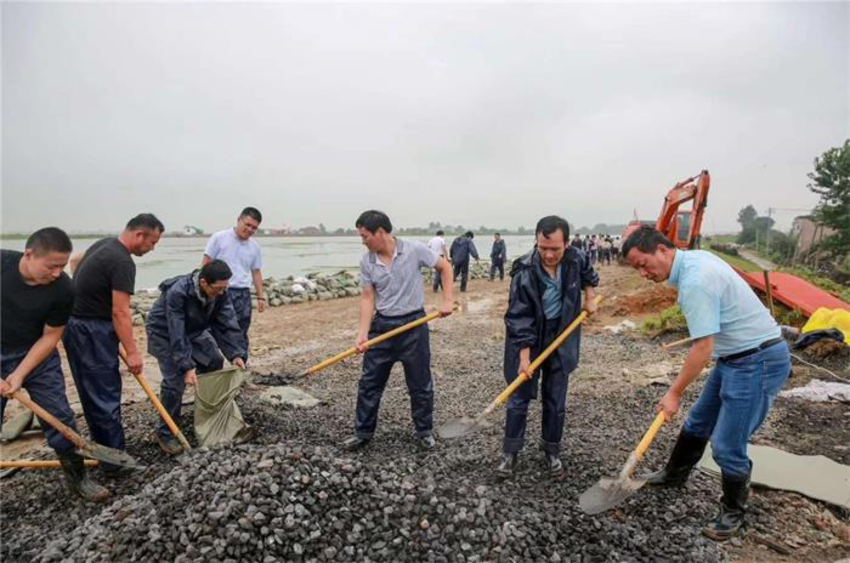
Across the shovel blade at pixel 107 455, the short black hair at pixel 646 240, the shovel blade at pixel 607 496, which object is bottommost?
the shovel blade at pixel 107 455

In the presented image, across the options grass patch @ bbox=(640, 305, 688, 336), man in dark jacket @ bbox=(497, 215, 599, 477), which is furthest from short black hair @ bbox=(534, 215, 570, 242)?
grass patch @ bbox=(640, 305, 688, 336)

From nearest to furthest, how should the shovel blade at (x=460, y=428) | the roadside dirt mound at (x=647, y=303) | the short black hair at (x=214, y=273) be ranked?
the shovel blade at (x=460, y=428) < the short black hair at (x=214, y=273) < the roadside dirt mound at (x=647, y=303)

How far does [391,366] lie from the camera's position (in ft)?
12.0

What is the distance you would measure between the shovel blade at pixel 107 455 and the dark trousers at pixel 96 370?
0.19 m

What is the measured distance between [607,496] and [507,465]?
2.67ft

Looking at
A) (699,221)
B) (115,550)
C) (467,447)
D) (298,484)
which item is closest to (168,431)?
(115,550)

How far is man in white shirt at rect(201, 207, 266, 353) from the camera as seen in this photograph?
5203 millimetres

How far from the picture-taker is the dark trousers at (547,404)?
10.5ft

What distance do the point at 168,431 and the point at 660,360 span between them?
5.86 meters

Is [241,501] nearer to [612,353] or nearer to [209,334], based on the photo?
[209,334]

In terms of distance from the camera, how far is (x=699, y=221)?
1059 cm

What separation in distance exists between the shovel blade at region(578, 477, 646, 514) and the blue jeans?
51 centimetres

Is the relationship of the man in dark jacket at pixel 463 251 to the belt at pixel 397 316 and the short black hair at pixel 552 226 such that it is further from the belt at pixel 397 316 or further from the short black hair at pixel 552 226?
the short black hair at pixel 552 226

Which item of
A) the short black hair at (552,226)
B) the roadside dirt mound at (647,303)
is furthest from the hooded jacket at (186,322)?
the roadside dirt mound at (647,303)
